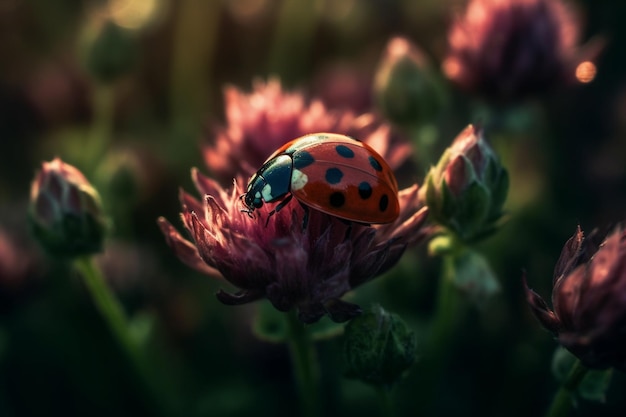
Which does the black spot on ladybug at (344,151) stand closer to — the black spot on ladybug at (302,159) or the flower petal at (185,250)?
the black spot on ladybug at (302,159)

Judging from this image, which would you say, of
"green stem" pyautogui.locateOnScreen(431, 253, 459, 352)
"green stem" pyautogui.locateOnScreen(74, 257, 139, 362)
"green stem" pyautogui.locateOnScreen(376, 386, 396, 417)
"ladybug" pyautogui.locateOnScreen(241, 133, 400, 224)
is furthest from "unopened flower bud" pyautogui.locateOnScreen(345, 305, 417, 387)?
"green stem" pyautogui.locateOnScreen(74, 257, 139, 362)

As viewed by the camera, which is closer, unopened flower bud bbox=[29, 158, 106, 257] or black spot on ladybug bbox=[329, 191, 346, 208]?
black spot on ladybug bbox=[329, 191, 346, 208]

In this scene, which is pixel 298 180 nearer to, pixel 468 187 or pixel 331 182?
pixel 331 182

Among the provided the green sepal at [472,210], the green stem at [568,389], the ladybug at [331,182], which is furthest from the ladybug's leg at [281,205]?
the green stem at [568,389]

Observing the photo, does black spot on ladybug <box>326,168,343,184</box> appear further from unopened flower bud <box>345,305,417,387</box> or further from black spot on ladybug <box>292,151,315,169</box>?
unopened flower bud <box>345,305,417,387</box>

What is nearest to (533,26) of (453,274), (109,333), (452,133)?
(453,274)

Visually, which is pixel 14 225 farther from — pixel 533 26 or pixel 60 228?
pixel 533 26

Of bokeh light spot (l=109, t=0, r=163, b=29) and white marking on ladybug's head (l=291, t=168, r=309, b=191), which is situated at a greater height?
white marking on ladybug's head (l=291, t=168, r=309, b=191)

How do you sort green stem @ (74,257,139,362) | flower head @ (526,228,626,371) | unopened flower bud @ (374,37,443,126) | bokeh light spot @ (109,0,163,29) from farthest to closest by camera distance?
1. bokeh light spot @ (109,0,163,29)
2. unopened flower bud @ (374,37,443,126)
3. green stem @ (74,257,139,362)
4. flower head @ (526,228,626,371)
